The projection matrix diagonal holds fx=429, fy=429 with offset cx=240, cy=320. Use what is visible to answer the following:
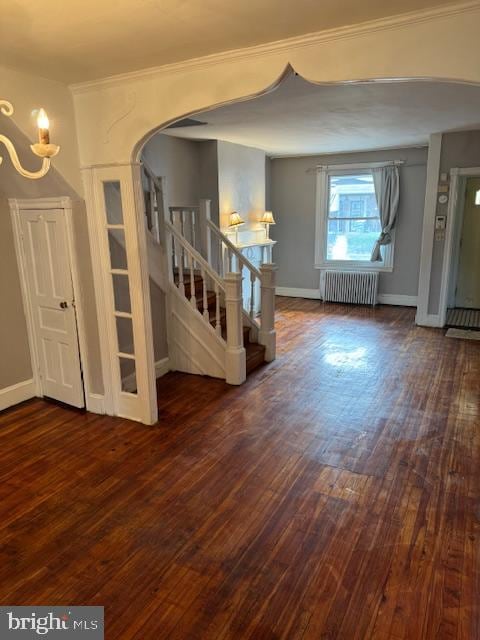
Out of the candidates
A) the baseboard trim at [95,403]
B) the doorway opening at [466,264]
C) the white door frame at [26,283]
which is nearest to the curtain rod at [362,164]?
the doorway opening at [466,264]

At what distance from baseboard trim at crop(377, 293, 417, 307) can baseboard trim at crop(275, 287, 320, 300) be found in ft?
4.04

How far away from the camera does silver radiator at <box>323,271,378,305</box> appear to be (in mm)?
A: 7957

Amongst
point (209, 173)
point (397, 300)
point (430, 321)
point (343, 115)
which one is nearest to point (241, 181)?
point (209, 173)

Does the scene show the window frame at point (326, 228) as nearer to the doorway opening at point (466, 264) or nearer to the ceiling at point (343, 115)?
the ceiling at point (343, 115)

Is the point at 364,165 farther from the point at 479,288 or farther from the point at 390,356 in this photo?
the point at 390,356

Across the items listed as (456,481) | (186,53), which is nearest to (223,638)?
(456,481)

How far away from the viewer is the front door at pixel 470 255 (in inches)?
289

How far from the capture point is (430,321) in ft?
21.8

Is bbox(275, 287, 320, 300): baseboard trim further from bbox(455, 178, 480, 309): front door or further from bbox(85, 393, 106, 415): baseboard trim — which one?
bbox(85, 393, 106, 415): baseboard trim

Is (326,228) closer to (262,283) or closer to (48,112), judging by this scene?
(262,283)

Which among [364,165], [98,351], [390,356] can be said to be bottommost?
[390,356]

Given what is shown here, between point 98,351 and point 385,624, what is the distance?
289cm

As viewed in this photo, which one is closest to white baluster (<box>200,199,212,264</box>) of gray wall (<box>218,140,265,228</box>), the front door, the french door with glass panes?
the french door with glass panes

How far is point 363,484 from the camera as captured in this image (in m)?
2.87
